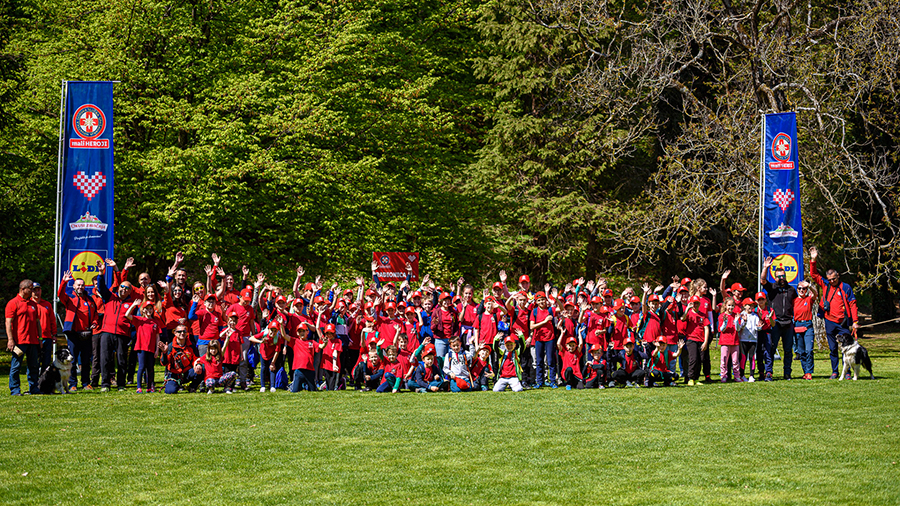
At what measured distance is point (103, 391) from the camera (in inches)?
610

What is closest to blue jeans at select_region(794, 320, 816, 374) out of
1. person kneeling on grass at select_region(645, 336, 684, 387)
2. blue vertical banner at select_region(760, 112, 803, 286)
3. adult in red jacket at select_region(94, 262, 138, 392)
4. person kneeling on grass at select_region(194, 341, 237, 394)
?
person kneeling on grass at select_region(645, 336, 684, 387)

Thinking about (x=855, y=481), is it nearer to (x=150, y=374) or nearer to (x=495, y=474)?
→ (x=495, y=474)

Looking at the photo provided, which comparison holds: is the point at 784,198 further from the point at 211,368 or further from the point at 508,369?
the point at 211,368

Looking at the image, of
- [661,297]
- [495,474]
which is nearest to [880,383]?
[661,297]

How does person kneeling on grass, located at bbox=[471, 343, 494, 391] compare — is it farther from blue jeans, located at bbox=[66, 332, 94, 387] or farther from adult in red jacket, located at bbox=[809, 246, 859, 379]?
blue jeans, located at bbox=[66, 332, 94, 387]

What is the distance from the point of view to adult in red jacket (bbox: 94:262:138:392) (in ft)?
51.3

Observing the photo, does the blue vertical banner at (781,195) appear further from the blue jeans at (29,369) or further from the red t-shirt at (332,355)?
the blue jeans at (29,369)

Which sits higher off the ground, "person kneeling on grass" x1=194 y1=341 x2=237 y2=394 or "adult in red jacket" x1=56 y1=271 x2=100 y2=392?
"adult in red jacket" x1=56 y1=271 x2=100 y2=392

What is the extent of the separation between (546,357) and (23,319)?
28.8ft

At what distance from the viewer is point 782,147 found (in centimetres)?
2123

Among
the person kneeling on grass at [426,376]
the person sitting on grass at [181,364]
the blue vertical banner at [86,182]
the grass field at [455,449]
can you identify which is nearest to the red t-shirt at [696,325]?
the grass field at [455,449]

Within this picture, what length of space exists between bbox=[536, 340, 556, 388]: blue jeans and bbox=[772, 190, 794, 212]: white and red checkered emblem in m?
7.34

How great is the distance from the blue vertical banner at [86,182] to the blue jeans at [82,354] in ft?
6.18

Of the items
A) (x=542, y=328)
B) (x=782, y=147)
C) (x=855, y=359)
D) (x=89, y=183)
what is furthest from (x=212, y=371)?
(x=782, y=147)
